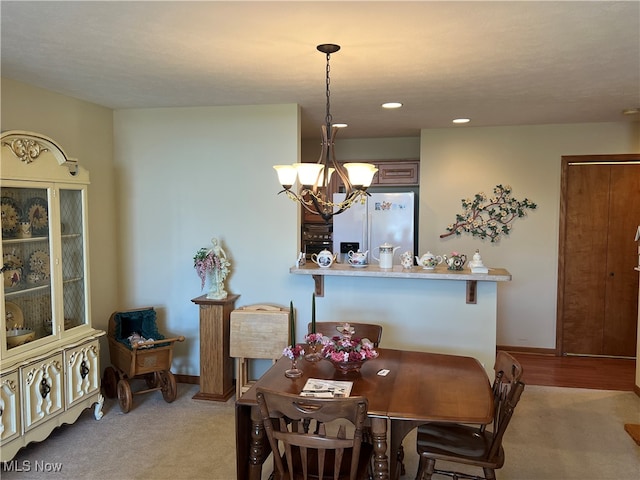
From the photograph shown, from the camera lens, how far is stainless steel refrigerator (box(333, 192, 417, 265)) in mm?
4910

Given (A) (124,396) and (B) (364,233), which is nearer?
(A) (124,396)

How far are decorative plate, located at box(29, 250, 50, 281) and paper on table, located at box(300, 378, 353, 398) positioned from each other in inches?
78.1

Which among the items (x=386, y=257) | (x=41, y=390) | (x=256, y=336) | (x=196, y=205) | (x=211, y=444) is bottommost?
(x=211, y=444)

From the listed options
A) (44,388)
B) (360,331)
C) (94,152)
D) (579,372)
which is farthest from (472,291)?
(94,152)

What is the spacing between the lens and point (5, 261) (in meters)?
2.84

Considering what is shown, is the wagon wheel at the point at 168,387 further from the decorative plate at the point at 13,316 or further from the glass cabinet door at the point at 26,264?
the decorative plate at the point at 13,316

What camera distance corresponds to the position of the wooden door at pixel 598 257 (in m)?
4.85

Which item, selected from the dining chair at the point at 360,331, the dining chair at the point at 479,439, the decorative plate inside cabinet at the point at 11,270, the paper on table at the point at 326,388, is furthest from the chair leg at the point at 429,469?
the decorative plate inside cabinet at the point at 11,270

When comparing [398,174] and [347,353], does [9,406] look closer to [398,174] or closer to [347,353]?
[347,353]

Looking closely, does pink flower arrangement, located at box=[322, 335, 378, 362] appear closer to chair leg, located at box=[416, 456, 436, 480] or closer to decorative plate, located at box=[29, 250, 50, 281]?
chair leg, located at box=[416, 456, 436, 480]

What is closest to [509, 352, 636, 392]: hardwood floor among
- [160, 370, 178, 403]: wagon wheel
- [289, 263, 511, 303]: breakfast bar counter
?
[289, 263, 511, 303]: breakfast bar counter

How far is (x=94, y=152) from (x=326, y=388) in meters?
2.94

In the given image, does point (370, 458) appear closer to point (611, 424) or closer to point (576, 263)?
point (611, 424)

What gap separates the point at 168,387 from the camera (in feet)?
A: 12.3
